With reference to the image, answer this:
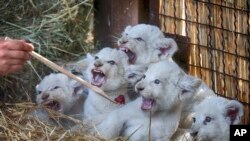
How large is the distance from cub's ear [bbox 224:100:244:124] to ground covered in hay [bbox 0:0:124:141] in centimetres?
104

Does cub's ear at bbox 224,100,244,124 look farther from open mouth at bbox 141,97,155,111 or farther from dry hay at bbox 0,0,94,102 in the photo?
dry hay at bbox 0,0,94,102

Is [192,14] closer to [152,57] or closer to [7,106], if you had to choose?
[152,57]

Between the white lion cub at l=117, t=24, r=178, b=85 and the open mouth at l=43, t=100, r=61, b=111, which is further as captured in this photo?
the white lion cub at l=117, t=24, r=178, b=85

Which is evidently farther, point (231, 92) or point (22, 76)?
point (231, 92)

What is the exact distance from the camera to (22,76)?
6688 millimetres

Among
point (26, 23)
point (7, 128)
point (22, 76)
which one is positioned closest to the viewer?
point (7, 128)

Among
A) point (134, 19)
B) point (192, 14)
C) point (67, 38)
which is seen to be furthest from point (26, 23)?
point (192, 14)

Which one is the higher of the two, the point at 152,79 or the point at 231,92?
the point at 152,79

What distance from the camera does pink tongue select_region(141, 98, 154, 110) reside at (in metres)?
5.87

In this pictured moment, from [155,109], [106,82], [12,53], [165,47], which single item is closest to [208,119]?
[155,109]

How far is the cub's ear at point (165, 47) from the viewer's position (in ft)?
21.7

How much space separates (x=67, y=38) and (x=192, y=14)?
1125 mm

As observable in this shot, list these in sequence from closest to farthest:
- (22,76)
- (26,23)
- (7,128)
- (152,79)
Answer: (7,128) < (152,79) < (22,76) < (26,23)

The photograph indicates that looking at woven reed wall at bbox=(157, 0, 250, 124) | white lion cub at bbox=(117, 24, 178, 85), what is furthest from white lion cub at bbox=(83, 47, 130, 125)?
woven reed wall at bbox=(157, 0, 250, 124)
